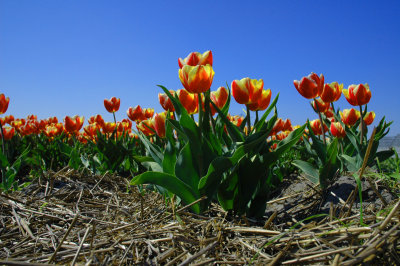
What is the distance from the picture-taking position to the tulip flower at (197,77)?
4.52 ft

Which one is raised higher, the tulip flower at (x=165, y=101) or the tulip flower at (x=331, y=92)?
the tulip flower at (x=331, y=92)

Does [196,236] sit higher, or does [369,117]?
[369,117]

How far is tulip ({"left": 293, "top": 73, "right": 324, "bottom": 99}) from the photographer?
2.17m

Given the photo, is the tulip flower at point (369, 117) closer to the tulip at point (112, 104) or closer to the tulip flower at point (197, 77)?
the tulip flower at point (197, 77)

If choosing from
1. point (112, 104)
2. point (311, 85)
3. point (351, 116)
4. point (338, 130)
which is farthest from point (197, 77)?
point (112, 104)

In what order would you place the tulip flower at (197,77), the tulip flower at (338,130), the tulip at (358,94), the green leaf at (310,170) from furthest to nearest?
the tulip flower at (338,130) < the tulip at (358,94) < the green leaf at (310,170) < the tulip flower at (197,77)

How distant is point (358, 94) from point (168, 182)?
1813 millimetres

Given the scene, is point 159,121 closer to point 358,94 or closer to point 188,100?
point 188,100

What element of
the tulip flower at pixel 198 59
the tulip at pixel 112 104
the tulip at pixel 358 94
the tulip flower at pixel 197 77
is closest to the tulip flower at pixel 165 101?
the tulip flower at pixel 198 59

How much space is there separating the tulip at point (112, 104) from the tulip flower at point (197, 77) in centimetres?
286

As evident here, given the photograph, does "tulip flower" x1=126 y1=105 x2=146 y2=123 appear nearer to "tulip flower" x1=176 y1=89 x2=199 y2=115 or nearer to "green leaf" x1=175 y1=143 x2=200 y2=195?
"tulip flower" x1=176 y1=89 x2=199 y2=115

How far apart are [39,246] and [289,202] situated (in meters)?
1.55

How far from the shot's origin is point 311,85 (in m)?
2.17

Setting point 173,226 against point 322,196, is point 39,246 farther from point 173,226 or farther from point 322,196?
point 322,196
